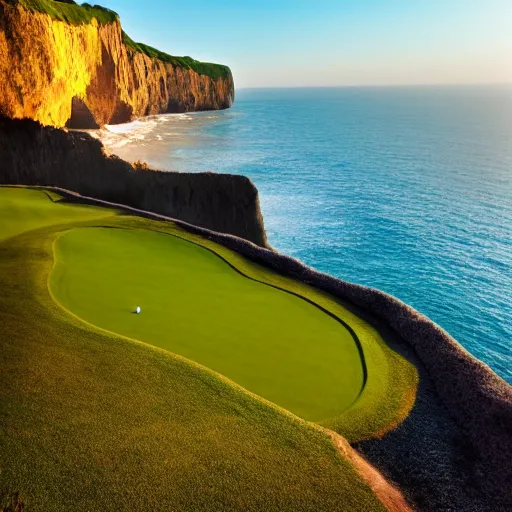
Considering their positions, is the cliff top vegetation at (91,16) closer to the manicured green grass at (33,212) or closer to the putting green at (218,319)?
the manicured green grass at (33,212)

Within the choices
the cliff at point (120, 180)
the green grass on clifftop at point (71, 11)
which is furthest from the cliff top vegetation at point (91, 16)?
the cliff at point (120, 180)

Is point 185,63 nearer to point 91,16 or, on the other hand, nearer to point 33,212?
point 91,16

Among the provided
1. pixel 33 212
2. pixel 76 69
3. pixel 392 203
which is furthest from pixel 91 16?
pixel 33 212

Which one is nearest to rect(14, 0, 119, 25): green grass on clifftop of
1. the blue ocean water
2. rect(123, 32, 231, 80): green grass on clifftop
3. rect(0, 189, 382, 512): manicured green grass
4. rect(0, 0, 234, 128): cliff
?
rect(0, 0, 234, 128): cliff

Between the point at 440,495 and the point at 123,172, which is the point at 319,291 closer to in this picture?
the point at 440,495


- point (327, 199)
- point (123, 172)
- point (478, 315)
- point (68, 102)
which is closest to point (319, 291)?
point (478, 315)
